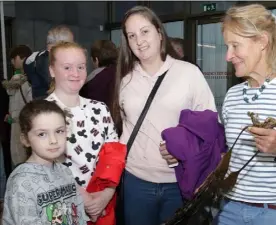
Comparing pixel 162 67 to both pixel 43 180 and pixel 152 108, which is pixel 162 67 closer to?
pixel 152 108

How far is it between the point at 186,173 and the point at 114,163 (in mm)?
388

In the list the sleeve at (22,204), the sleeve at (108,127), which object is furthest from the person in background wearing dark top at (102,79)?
the sleeve at (22,204)

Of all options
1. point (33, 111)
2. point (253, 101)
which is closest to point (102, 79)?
point (33, 111)

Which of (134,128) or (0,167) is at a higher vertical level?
(134,128)

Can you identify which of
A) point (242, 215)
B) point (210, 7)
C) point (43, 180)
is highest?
point (210, 7)

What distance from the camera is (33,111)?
6.45 feet

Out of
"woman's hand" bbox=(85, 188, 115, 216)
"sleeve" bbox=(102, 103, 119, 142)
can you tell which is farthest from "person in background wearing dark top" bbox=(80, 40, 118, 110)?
"woman's hand" bbox=(85, 188, 115, 216)

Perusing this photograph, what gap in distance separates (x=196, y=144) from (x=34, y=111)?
834 millimetres

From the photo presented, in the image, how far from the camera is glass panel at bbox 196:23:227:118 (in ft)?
25.2

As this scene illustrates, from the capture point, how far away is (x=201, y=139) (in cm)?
213

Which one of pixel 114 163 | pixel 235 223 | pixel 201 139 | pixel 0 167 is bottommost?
pixel 0 167

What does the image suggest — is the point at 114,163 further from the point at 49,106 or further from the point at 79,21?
the point at 79,21

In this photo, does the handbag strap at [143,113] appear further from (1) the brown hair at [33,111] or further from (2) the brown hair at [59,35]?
(2) the brown hair at [59,35]

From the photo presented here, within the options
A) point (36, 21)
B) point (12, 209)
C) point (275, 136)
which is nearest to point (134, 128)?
point (12, 209)
